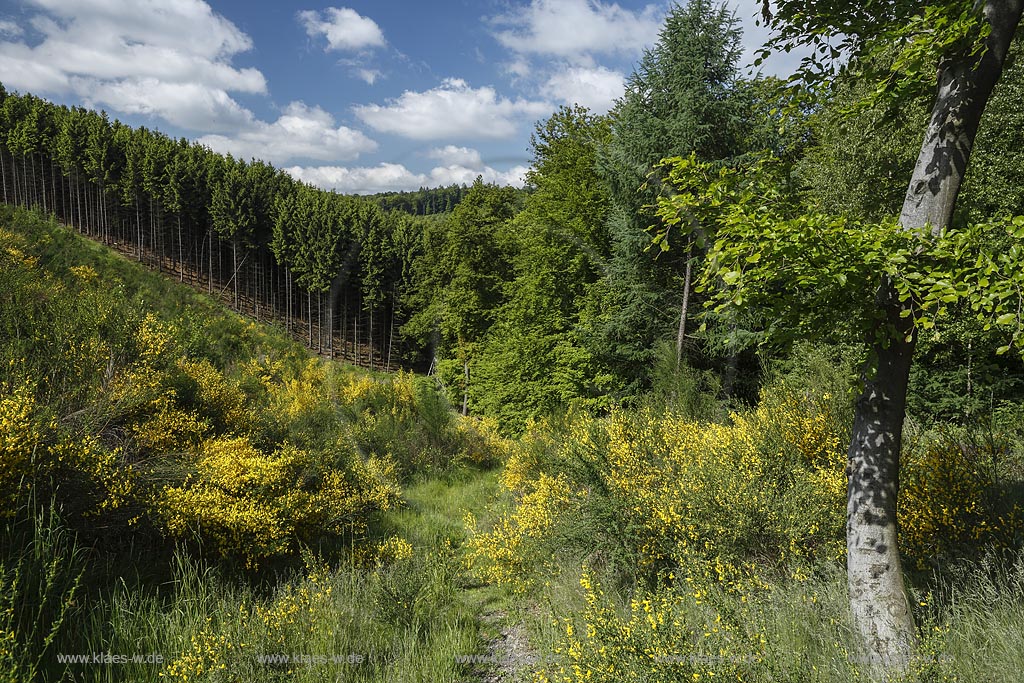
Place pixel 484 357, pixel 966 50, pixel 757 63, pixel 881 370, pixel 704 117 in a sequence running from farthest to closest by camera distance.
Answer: pixel 484 357, pixel 704 117, pixel 757 63, pixel 881 370, pixel 966 50

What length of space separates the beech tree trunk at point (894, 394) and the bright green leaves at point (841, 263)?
0.31 meters

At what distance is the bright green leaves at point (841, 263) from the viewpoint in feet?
8.30

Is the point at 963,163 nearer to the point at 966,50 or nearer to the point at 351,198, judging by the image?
the point at 966,50

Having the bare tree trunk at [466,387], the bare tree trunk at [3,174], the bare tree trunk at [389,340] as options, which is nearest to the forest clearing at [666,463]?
the bare tree trunk at [466,387]

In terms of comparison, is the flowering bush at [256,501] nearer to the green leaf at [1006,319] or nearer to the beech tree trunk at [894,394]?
the beech tree trunk at [894,394]

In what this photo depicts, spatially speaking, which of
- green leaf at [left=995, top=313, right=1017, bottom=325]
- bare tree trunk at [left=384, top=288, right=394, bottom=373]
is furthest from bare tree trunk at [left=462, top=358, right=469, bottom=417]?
green leaf at [left=995, top=313, right=1017, bottom=325]

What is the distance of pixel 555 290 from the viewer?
17266 mm

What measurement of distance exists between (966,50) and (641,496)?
455 cm

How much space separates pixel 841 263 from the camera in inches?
109

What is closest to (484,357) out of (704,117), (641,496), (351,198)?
(704,117)

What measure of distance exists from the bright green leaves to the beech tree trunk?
307 millimetres

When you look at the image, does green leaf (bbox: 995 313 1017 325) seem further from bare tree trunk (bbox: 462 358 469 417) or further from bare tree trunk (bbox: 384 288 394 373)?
bare tree trunk (bbox: 384 288 394 373)

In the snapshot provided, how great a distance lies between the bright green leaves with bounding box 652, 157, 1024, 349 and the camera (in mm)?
2531

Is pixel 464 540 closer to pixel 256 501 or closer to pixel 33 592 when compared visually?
pixel 256 501
